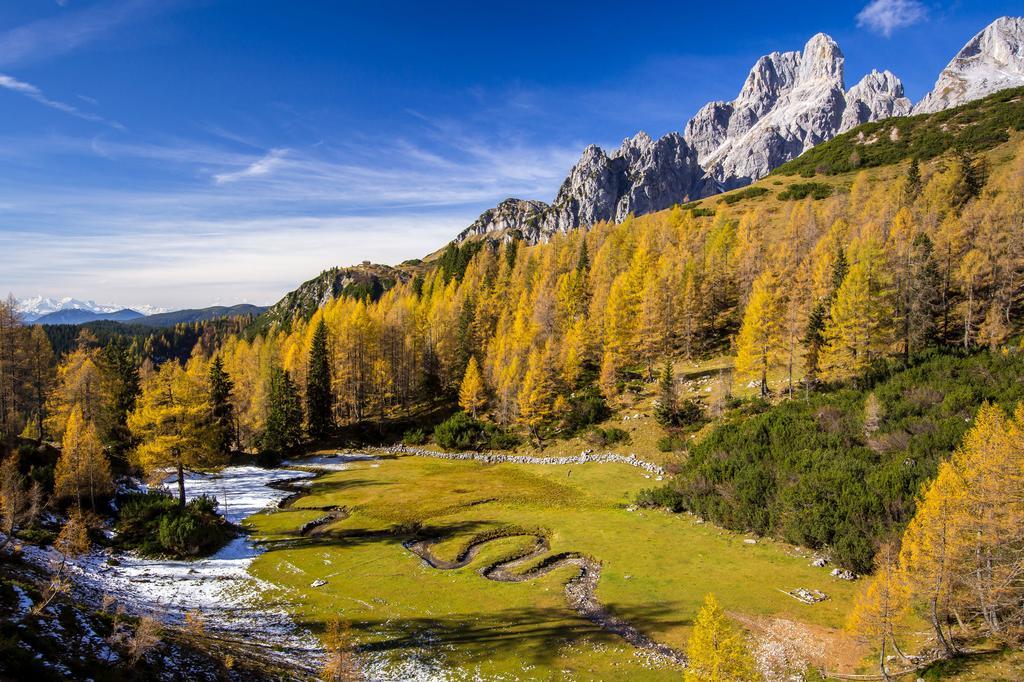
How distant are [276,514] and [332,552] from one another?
11977mm

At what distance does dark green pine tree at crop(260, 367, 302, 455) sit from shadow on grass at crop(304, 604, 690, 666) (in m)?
49.3

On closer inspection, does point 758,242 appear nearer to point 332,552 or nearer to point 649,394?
point 649,394

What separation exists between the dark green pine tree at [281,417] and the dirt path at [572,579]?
131ft

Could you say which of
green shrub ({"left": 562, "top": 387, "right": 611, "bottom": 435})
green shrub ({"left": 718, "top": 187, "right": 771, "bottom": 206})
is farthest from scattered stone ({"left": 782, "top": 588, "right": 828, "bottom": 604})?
green shrub ({"left": 718, "top": 187, "right": 771, "bottom": 206})

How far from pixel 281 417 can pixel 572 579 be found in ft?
176

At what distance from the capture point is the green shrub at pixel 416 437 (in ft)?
245

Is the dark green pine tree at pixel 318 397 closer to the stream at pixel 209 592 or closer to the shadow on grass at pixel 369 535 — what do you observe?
the shadow on grass at pixel 369 535

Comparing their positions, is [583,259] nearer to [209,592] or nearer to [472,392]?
[472,392]

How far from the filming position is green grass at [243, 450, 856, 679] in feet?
75.5

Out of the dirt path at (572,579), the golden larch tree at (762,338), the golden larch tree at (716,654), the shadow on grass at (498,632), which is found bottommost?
the dirt path at (572,579)

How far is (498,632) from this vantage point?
24.6 metres

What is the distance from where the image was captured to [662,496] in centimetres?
4381

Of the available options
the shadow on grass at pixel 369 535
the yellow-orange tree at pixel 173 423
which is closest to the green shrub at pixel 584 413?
the shadow on grass at pixel 369 535

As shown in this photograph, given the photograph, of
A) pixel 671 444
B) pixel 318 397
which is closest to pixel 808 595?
pixel 671 444
